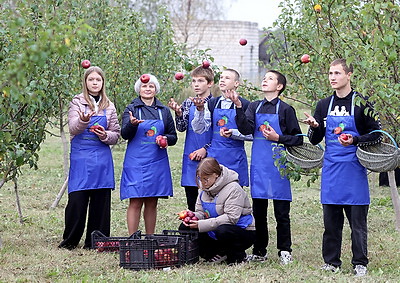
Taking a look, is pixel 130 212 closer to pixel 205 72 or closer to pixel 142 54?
pixel 205 72

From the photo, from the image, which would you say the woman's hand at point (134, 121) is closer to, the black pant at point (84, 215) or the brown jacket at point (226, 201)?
the black pant at point (84, 215)

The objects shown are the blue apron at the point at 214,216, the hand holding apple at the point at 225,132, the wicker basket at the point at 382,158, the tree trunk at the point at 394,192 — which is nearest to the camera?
the wicker basket at the point at 382,158

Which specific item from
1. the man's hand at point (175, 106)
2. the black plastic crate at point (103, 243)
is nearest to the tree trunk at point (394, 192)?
the man's hand at point (175, 106)

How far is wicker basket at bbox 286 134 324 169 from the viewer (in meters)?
6.93

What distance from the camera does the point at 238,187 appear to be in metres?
6.84

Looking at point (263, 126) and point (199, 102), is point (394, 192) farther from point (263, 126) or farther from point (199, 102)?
point (199, 102)

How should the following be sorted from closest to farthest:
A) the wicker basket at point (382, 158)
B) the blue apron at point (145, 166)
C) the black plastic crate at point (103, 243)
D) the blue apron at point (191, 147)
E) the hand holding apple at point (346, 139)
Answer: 1. the wicker basket at point (382, 158)
2. the hand holding apple at point (346, 139)
3. the black plastic crate at point (103, 243)
4. the blue apron at point (145, 166)
5. the blue apron at point (191, 147)

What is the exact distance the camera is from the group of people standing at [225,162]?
6.52 meters

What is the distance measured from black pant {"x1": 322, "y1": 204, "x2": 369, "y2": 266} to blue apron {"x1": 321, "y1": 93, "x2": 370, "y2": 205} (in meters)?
0.10

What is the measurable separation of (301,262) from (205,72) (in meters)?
2.14

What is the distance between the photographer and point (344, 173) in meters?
6.48

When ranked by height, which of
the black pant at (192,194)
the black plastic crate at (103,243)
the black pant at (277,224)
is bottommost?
the black plastic crate at (103,243)

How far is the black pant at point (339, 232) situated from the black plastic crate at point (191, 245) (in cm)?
116

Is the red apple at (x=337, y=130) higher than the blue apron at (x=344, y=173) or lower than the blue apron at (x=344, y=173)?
higher
